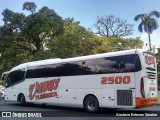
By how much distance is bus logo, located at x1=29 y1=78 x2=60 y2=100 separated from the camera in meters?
20.7

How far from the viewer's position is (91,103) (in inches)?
708

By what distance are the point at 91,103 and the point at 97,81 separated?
130 cm

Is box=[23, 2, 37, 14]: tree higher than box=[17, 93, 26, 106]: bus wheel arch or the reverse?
higher

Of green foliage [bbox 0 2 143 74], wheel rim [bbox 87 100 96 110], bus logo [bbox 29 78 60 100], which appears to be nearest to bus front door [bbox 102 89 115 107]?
wheel rim [bbox 87 100 96 110]

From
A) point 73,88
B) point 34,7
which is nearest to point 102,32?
point 34,7

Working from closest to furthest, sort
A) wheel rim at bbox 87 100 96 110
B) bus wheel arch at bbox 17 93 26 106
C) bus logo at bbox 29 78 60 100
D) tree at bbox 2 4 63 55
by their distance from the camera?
1. wheel rim at bbox 87 100 96 110
2. bus logo at bbox 29 78 60 100
3. bus wheel arch at bbox 17 93 26 106
4. tree at bbox 2 4 63 55

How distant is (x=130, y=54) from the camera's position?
16.3 meters

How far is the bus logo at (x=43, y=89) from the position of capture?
20.7 metres

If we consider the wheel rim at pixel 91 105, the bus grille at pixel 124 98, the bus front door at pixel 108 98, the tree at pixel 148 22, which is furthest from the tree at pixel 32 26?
the bus grille at pixel 124 98

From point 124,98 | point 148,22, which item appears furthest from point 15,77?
point 148,22

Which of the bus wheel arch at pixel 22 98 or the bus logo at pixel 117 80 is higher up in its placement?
the bus logo at pixel 117 80

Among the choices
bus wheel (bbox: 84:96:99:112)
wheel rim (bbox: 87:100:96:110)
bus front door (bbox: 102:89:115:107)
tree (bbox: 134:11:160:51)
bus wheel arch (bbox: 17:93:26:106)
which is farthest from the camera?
tree (bbox: 134:11:160:51)

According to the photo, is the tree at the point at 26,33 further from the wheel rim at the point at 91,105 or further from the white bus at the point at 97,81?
the wheel rim at the point at 91,105

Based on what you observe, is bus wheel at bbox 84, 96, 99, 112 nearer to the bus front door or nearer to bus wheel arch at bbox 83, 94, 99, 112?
bus wheel arch at bbox 83, 94, 99, 112
